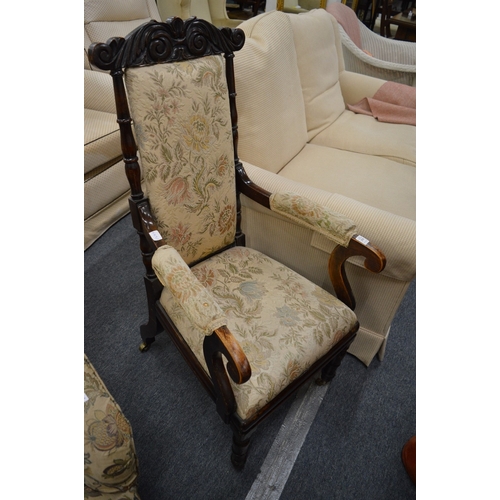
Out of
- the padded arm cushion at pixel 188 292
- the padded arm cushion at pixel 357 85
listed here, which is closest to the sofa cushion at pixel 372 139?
the padded arm cushion at pixel 357 85

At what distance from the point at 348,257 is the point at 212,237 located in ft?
1.37

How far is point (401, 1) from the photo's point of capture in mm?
4172

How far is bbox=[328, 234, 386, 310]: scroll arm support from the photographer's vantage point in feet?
2.80

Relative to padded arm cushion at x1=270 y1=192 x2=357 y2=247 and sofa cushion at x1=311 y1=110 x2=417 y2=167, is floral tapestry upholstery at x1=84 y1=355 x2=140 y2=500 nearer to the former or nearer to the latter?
padded arm cushion at x1=270 y1=192 x2=357 y2=247

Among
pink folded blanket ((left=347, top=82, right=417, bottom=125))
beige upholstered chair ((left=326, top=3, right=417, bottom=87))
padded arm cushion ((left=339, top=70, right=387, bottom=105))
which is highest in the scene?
beige upholstered chair ((left=326, top=3, right=417, bottom=87))

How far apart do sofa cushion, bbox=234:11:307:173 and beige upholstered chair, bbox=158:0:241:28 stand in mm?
1482

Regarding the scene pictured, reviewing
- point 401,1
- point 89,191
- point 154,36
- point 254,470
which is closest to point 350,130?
point 154,36

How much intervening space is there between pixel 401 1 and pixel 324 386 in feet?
16.3

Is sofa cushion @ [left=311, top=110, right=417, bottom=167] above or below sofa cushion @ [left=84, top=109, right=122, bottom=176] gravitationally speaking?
below

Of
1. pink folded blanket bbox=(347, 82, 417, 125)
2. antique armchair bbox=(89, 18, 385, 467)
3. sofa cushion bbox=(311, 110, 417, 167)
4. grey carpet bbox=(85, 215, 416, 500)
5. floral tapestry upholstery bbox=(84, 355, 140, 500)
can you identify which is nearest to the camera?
floral tapestry upholstery bbox=(84, 355, 140, 500)

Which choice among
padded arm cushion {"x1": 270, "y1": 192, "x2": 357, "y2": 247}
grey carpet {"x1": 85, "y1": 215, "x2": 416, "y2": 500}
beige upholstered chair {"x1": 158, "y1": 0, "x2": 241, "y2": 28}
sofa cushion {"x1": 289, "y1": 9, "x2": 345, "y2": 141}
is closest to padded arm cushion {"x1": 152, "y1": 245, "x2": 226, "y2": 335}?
padded arm cushion {"x1": 270, "y1": 192, "x2": 357, "y2": 247}

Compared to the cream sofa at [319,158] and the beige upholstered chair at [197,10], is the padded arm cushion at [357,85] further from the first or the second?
Answer: the beige upholstered chair at [197,10]

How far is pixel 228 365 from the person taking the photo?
2.18ft

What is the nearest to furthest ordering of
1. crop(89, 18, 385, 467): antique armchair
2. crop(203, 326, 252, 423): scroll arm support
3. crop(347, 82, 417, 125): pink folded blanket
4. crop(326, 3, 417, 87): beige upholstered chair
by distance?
crop(203, 326, 252, 423): scroll arm support, crop(89, 18, 385, 467): antique armchair, crop(347, 82, 417, 125): pink folded blanket, crop(326, 3, 417, 87): beige upholstered chair
